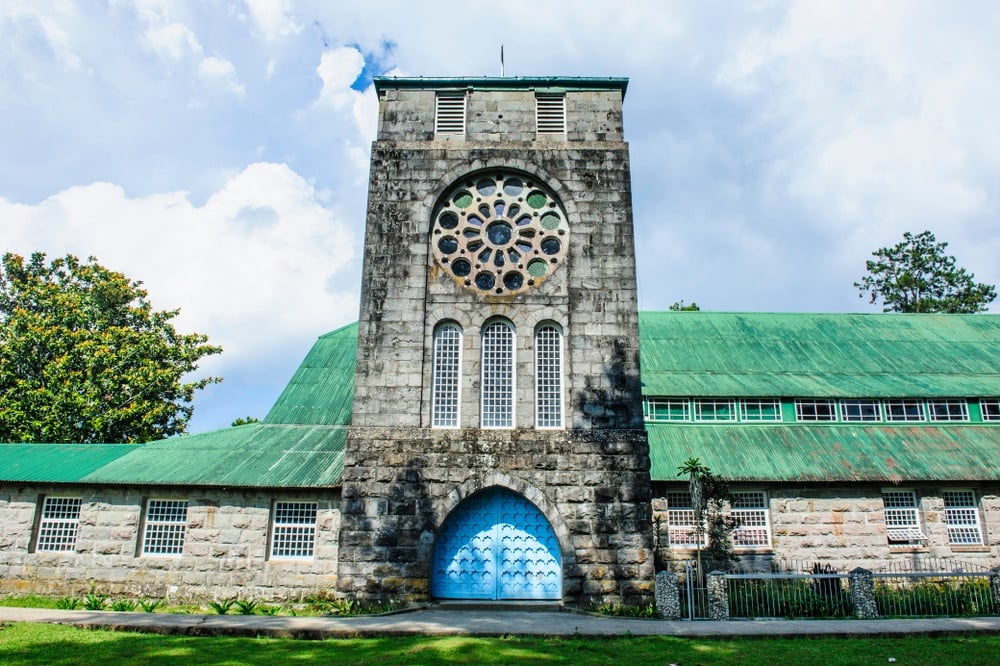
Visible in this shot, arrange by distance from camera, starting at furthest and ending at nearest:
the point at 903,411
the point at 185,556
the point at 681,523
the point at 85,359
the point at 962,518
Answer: the point at 85,359, the point at 903,411, the point at 962,518, the point at 681,523, the point at 185,556

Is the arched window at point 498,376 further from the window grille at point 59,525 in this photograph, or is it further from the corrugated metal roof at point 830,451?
the window grille at point 59,525

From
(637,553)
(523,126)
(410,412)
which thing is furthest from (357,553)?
(523,126)

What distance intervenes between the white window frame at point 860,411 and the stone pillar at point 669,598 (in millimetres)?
10606

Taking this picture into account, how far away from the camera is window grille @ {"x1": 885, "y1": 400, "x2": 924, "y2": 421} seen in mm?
21953

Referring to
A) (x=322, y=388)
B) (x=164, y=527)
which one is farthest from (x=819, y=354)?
(x=164, y=527)

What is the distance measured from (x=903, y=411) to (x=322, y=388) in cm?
1888

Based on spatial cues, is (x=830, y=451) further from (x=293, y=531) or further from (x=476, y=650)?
(x=293, y=531)

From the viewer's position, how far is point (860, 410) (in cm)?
2194

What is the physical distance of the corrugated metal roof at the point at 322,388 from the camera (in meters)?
20.6

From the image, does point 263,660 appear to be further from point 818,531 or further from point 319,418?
point 818,531

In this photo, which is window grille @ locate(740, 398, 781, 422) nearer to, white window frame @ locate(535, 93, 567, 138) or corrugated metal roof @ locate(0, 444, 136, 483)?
white window frame @ locate(535, 93, 567, 138)

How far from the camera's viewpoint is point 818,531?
18906 mm

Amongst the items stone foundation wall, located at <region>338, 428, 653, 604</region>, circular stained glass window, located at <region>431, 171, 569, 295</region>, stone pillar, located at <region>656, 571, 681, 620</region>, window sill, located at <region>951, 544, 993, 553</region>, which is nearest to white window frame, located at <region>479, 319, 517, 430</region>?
stone foundation wall, located at <region>338, 428, 653, 604</region>

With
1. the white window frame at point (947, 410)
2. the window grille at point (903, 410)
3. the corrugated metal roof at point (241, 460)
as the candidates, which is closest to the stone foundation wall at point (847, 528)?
the window grille at point (903, 410)
